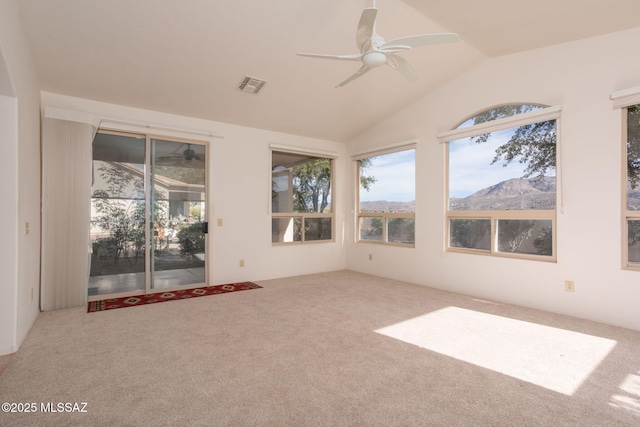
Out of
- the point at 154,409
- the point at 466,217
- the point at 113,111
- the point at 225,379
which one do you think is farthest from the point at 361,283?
the point at 113,111

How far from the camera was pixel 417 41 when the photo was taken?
8.16ft

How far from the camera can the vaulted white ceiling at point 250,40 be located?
295 cm

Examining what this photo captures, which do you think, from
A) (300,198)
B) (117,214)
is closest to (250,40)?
(117,214)

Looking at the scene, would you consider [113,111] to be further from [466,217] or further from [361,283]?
[466,217]

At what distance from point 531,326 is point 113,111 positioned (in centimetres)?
547

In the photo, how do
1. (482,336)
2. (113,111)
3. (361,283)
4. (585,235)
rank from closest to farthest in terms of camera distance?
(482,336)
(585,235)
(113,111)
(361,283)

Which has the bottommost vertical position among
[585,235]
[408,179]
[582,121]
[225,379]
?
[225,379]

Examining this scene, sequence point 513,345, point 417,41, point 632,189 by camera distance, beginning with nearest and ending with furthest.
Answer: point 417,41 < point 513,345 < point 632,189

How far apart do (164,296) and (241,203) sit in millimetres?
1761

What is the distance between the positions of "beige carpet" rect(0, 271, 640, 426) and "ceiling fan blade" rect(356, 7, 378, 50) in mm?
2465

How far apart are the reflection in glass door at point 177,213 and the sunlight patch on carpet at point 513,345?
122 inches

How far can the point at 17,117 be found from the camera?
2.56 meters

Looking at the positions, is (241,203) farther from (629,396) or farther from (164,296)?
(629,396)

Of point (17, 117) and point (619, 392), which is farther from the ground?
point (17, 117)
